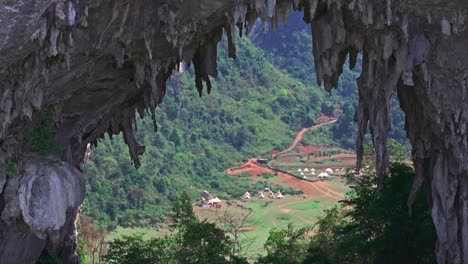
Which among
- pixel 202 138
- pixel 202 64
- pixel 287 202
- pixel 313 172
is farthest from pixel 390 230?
pixel 313 172

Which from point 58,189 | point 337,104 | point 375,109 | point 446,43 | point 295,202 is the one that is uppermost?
point 337,104

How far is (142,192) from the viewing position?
61844 mm

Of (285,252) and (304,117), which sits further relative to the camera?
(304,117)

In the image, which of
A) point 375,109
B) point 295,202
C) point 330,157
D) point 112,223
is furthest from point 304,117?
point 375,109

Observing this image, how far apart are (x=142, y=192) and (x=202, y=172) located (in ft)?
52.1

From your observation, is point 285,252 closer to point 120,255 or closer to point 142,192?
point 120,255

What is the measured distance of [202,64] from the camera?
15523mm

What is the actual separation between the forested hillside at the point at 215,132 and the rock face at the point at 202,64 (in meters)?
40.2

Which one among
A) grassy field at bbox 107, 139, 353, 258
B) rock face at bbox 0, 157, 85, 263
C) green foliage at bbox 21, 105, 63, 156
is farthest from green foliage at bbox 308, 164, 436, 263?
grassy field at bbox 107, 139, 353, 258

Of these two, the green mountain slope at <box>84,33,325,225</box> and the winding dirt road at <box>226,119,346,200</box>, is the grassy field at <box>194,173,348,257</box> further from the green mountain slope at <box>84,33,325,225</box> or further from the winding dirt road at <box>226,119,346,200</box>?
the green mountain slope at <box>84,33,325,225</box>

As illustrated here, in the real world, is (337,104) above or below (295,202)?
above

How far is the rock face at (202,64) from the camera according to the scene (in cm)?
1201

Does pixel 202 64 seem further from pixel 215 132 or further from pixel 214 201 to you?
pixel 215 132

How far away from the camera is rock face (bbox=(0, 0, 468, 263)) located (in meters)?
12.0
